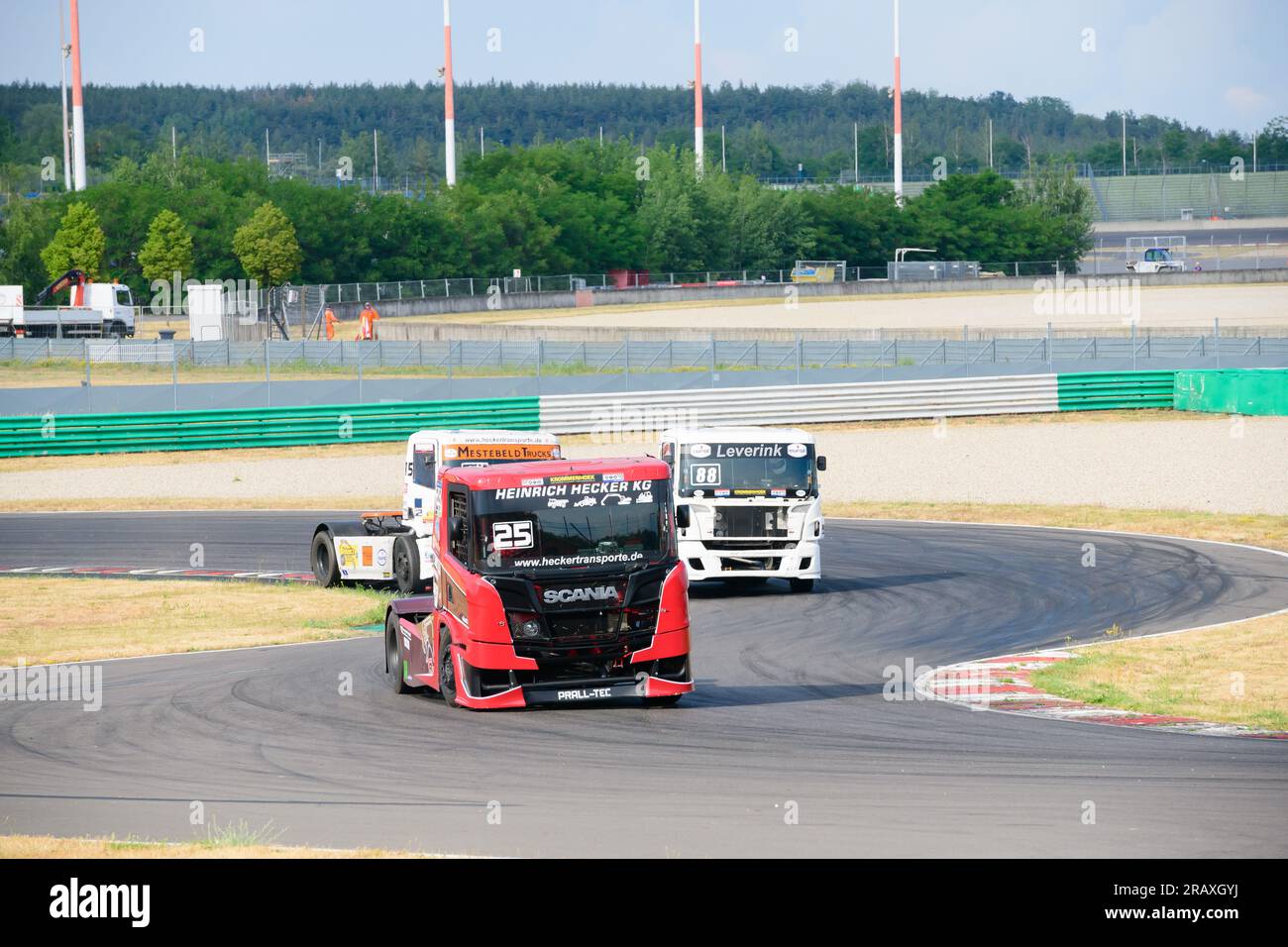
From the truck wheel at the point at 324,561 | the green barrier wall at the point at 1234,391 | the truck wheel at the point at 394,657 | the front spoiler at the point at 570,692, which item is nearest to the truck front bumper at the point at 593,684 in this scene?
the front spoiler at the point at 570,692

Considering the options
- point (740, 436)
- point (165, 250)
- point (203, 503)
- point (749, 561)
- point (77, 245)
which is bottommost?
point (203, 503)

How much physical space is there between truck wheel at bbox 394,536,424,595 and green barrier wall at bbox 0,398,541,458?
1813 cm

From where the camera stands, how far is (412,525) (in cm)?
2194

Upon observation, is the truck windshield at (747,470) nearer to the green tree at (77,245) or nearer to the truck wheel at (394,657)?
the truck wheel at (394,657)

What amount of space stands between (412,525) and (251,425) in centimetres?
2002

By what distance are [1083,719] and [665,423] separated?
28.6 meters

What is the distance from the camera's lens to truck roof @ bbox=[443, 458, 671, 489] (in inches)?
543

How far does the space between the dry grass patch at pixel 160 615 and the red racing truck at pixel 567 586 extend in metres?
6.06

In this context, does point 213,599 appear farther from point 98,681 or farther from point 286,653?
point 98,681

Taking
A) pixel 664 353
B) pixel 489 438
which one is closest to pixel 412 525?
pixel 489 438

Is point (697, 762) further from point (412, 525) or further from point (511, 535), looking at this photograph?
point (412, 525)

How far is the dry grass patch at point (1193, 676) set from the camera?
1415 cm

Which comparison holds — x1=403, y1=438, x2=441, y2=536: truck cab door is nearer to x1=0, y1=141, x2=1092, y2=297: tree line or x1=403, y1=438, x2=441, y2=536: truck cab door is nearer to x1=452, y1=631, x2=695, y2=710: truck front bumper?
x1=452, y1=631, x2=695, y2=710: truck front bumper

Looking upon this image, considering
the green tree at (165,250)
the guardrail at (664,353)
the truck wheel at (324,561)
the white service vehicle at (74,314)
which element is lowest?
the truck wheel at (324,561)
